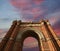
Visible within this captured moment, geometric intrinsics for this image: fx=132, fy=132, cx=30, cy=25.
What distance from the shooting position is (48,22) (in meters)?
43.0

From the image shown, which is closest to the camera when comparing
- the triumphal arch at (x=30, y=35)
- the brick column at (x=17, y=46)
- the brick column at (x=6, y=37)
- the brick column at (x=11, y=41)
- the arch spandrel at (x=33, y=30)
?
the brick column at (x=11, y=41)

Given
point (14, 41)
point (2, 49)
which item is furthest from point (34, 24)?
point (2, 49)

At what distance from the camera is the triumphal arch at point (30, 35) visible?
32.6m

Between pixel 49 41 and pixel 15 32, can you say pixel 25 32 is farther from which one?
pixel 49 41

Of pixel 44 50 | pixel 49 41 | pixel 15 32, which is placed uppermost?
pixel 15 32

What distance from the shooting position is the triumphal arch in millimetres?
32622

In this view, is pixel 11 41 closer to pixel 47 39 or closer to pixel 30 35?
pixel 30 35

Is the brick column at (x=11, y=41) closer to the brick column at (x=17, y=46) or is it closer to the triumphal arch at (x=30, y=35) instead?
the triumphal arch at (x=30, y=35)

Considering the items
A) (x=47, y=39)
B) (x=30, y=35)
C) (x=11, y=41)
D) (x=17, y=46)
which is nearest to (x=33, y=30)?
(x=30, y=35)

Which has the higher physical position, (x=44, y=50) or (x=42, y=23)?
(x=42, y=23)

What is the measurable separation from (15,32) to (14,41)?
3.47 metres

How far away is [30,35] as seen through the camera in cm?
4112

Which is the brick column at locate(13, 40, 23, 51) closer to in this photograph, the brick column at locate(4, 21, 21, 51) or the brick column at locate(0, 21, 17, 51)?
the brick column at locate(4, 21, 21, 51)

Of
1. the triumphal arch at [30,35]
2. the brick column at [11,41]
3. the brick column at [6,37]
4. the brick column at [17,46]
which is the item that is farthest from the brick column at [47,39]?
the brick column at [6,37]
